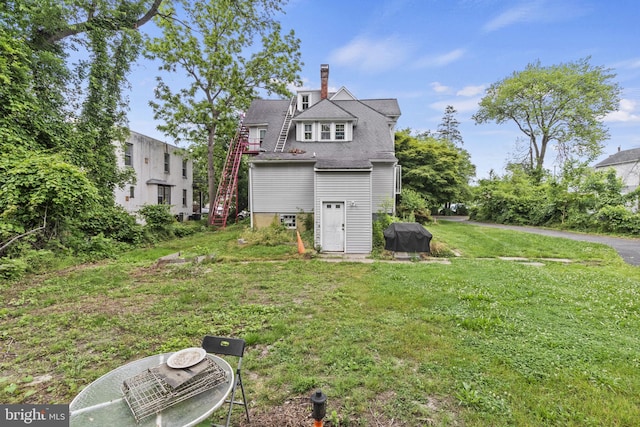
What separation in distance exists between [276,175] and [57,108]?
342 inches

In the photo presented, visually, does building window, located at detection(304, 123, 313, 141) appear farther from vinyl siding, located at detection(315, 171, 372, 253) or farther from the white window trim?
vinyl siding, located at detection(315, 171, 372, 253)

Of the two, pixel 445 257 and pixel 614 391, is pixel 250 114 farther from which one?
pixel 614 391

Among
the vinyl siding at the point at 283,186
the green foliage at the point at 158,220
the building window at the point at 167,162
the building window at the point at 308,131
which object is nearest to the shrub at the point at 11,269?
A: the green foliage at the point at 158,220

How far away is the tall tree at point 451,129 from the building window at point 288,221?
4508 cm

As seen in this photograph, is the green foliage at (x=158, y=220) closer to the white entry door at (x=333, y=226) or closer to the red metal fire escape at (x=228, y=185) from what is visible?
the red metal fire escape at (x=228, y=185)

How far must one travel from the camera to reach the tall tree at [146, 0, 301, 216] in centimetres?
1784

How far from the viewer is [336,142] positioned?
15.2 meters

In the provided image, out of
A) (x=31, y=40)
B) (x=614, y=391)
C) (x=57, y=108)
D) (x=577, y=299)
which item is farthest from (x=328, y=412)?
(x=31, y=40)

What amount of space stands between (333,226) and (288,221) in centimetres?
337

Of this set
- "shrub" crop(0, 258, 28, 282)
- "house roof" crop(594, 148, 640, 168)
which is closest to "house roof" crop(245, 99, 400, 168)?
"shrub" crop(0, 258, 28, 282)

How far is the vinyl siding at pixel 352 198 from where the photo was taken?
11.2m

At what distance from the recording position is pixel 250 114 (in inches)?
720

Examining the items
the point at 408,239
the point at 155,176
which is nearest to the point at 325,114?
the point at 408,239

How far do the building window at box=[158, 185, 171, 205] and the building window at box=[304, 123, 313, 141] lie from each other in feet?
42.2
